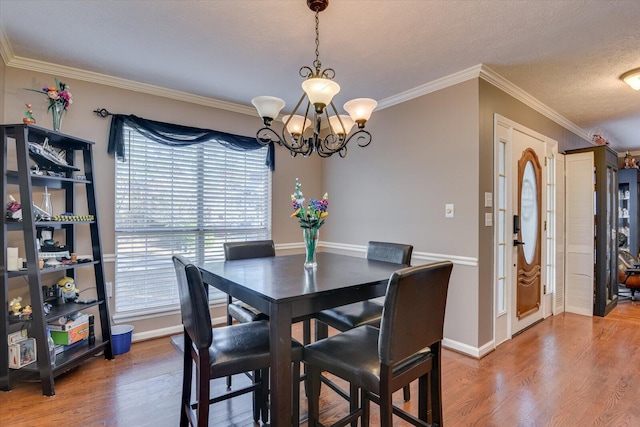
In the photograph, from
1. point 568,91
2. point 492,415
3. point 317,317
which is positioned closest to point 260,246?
point 317,317

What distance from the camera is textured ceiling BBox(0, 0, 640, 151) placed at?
197 centimetres

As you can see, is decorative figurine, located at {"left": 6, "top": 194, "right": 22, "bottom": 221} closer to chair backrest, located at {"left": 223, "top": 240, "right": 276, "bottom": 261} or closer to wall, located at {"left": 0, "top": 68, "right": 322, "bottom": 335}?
wall, located at {"left": 0, "top": 68, "right": 322, "bottom": 335}

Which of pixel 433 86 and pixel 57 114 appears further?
pixel 433 86

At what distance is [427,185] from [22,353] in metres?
3.51

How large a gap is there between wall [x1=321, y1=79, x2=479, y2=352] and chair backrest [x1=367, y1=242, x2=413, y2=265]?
768mm

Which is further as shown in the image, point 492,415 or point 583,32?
point 583,32

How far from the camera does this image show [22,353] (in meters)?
2.31

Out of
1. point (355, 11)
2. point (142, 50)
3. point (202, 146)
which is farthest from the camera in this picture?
point (202, 146)

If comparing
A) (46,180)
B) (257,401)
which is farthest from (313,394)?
(46,180)

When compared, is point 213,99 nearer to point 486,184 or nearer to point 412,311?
point 486,184

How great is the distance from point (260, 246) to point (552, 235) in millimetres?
3558

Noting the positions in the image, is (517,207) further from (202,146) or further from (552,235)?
(202,146)

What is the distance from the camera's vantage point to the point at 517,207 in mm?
3285

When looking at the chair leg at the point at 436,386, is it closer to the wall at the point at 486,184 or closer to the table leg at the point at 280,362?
the table leg at the point at 280,362
